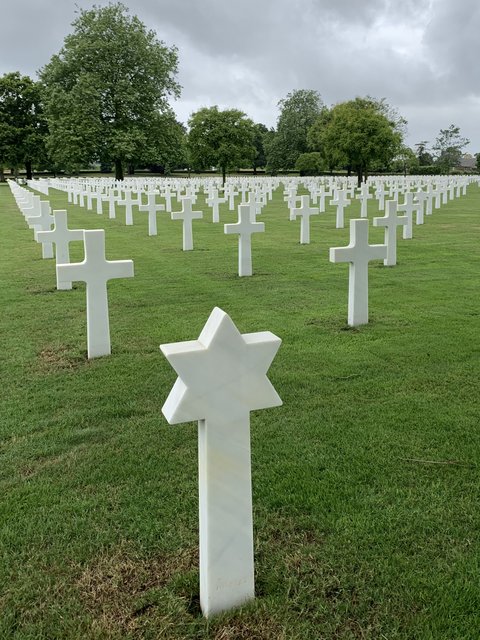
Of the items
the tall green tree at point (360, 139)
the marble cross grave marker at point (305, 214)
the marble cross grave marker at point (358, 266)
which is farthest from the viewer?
the tall green tree at point (360, 139)

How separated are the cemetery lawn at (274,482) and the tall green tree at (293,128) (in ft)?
204

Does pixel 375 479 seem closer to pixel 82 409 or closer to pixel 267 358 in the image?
pixel 267 358

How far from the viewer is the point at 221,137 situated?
43.8 metres

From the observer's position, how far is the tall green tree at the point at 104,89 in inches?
1581

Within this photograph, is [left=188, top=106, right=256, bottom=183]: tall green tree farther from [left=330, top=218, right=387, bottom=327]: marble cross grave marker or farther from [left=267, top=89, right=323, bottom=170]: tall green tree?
[left=330, top=218, right=387, bottom=327]: marble cross grave marker

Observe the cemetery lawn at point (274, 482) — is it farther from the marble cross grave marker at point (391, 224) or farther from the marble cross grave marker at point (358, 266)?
the marble cross grave marker at point (391, 224)

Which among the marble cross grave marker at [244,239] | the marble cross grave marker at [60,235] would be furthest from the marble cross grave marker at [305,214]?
the marble cross grave marker at [60,235]

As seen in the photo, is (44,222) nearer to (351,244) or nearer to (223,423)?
(351,244)

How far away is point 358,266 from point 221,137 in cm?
3958

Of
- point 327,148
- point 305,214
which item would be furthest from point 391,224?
point 327,148

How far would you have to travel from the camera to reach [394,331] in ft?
20.0

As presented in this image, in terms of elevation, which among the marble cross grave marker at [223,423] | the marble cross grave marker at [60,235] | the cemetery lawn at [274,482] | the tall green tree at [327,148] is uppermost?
the tall green tree at [327,148]

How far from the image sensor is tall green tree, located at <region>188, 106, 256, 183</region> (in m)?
43.8

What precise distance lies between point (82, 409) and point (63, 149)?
40099 millimetres
